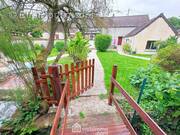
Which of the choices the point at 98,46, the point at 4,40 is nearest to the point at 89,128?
the point at 4,40

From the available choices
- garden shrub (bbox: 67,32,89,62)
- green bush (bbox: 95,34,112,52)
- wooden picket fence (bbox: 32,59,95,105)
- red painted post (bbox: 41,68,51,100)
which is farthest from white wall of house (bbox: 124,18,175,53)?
red painted post (bbox: 41,68,51,100)

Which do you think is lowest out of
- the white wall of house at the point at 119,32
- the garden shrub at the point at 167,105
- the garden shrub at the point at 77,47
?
A: the garden shrub at the point at 167,105

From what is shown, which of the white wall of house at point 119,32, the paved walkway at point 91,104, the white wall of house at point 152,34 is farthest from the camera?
the white wall of house at point 119,32

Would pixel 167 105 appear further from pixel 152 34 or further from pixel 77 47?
pixel 152 34

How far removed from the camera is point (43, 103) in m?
3.30

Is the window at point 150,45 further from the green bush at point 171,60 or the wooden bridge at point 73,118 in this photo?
the wooden bridge at point 73,118

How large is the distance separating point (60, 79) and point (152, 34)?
16844 millimetres

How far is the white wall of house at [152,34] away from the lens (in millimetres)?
16047

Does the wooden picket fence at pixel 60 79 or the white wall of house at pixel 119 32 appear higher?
the white wall of house at pixel 119 32

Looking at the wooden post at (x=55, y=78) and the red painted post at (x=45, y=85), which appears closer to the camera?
the wooden post at (x=55, y=78)

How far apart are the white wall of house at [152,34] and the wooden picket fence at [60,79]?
14379 millimetres

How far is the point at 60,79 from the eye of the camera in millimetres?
3080

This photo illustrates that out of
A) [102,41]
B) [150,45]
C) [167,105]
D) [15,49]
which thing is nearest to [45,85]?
[15,49]

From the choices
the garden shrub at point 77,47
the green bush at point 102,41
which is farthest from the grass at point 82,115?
the green bush at point 102,41
